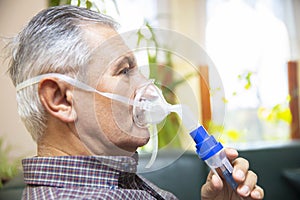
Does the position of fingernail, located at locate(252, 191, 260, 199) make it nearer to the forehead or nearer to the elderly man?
the elderly man

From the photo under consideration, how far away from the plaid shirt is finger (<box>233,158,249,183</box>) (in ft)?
0.66

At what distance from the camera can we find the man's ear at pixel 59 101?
906mm

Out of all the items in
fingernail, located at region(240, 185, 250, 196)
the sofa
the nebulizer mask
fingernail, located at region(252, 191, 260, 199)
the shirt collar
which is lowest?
the sofa

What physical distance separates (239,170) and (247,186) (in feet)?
0.11

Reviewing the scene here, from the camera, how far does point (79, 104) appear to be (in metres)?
0.90

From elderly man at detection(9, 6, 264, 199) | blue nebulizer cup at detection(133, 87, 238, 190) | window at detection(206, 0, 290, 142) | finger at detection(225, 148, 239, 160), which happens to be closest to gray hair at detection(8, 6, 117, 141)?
elderly man at detection(9, 6, 264, 199)

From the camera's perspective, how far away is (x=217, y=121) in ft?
2.97

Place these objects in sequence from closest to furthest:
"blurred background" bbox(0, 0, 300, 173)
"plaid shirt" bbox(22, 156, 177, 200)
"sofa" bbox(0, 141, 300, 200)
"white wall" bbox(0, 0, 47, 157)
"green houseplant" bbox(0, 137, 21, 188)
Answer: "plaid shirt" bbox(22, 156, 177, 200)
"white wall" bbox(0, 0, 47, 157)
"sofa" bbox(0, 141, 300, 200)
"green houseplant" bbox(0, 137, 21, 188)
"blurred background" bbox(0, 0, 300, 173)

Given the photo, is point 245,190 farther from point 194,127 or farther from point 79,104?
point 79,104

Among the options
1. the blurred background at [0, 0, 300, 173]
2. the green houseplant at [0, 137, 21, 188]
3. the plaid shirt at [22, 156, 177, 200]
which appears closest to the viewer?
the plaid shirt at [22, 156, 177, 200]

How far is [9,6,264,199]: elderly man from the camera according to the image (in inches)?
34.9

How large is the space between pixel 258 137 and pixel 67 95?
107 inches

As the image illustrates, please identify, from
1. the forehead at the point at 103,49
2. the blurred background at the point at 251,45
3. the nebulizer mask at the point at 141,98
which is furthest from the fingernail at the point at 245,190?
the blurred background at the point at 251,45

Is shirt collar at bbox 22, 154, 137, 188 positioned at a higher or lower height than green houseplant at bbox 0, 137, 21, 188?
higher
